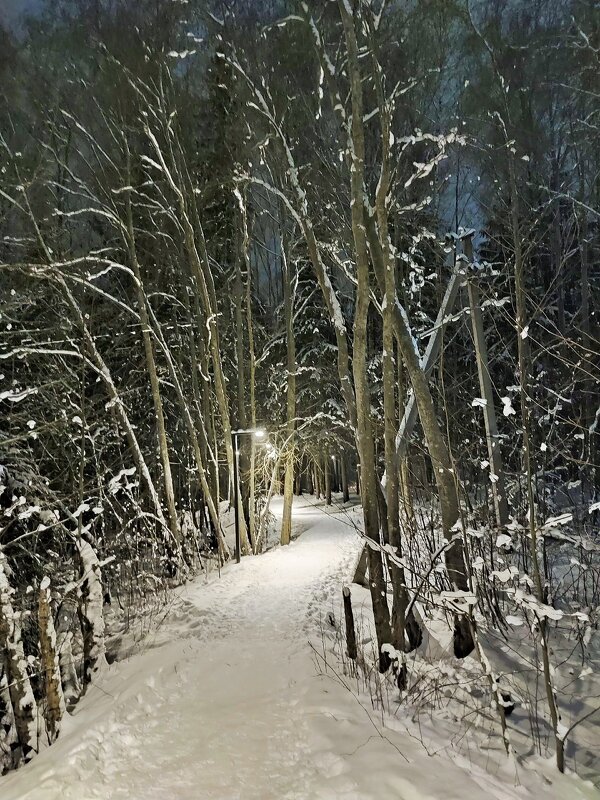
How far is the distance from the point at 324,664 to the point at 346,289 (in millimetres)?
10793

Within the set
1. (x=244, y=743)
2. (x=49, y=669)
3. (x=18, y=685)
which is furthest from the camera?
(x=18, y=685)

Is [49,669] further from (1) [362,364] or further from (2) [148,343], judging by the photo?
(2) [148,343]

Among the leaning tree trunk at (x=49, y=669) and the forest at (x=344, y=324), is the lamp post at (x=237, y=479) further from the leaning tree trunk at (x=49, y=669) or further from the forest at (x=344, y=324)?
the leaning tree trunk at (x=49, y=669)

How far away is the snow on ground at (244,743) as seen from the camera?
10.5 ft

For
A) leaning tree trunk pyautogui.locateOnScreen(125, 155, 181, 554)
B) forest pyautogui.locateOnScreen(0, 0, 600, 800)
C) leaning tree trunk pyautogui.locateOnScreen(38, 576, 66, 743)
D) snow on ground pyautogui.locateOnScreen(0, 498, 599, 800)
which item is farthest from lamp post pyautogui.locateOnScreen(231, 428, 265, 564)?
leaning tree trunk pyautogui.locateOnScreen(38, 576, 66, 743)

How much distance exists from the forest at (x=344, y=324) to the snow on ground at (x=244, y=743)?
92 mm

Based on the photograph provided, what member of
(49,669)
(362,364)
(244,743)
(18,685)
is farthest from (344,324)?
(18,685)

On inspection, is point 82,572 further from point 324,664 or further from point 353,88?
point 353,88

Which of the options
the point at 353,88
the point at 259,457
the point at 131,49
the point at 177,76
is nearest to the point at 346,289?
the point at 259,457

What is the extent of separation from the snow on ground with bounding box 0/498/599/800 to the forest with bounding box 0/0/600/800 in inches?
3.6

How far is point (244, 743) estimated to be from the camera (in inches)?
149

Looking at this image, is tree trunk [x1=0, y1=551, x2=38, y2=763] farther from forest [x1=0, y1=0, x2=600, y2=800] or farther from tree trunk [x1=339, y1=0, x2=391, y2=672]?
tree trunk [x1=339, y1=0, x2=391, y2=672]

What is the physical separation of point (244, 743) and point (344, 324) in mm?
4801

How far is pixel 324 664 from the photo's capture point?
529 cm
